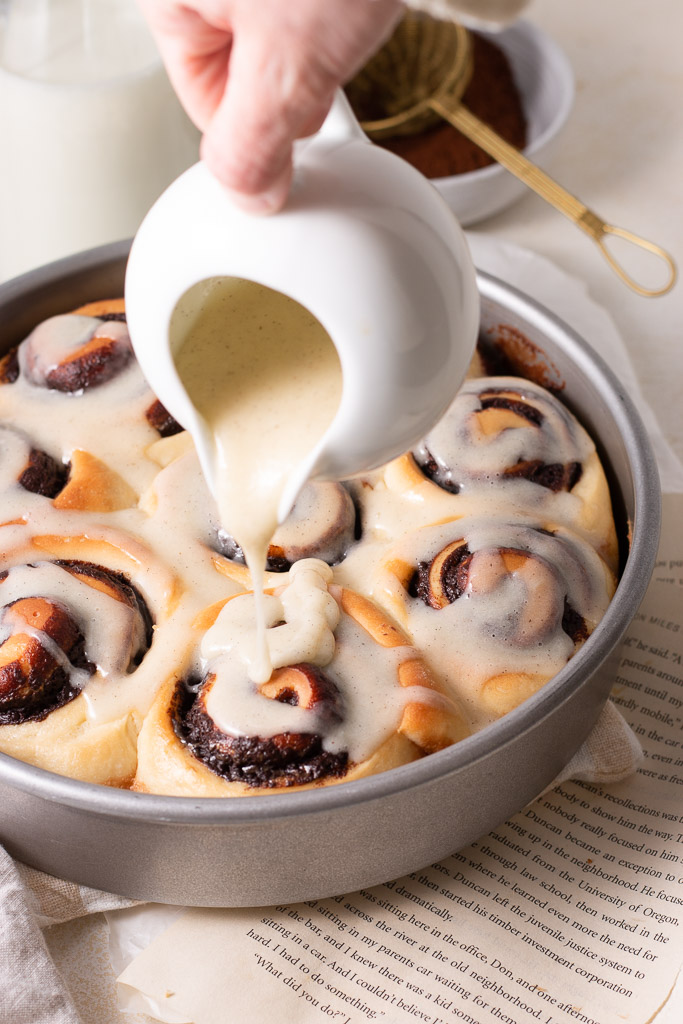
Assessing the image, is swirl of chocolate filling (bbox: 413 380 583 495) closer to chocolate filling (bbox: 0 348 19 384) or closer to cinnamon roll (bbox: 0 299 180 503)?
cinnamon roll (bbox: 0 299 180 503)

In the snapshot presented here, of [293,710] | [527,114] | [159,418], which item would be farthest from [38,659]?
[527,114]

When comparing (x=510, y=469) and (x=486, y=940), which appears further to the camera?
(x=510, y=469)

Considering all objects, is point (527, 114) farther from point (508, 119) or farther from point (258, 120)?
point (258, 120)

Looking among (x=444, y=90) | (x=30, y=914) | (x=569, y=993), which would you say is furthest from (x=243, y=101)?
(x=444, y=90)

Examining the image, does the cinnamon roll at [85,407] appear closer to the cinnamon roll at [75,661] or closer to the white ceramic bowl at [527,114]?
the cinnamon roll at [75,661]

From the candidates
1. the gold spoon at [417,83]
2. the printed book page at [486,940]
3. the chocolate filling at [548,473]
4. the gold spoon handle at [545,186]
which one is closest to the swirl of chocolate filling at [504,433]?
the chocolate filling at [548,473]

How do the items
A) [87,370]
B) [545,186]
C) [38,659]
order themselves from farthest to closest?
[545,186] → [87,370] → [38,659]

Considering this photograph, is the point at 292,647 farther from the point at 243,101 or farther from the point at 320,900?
the point at 243,101
